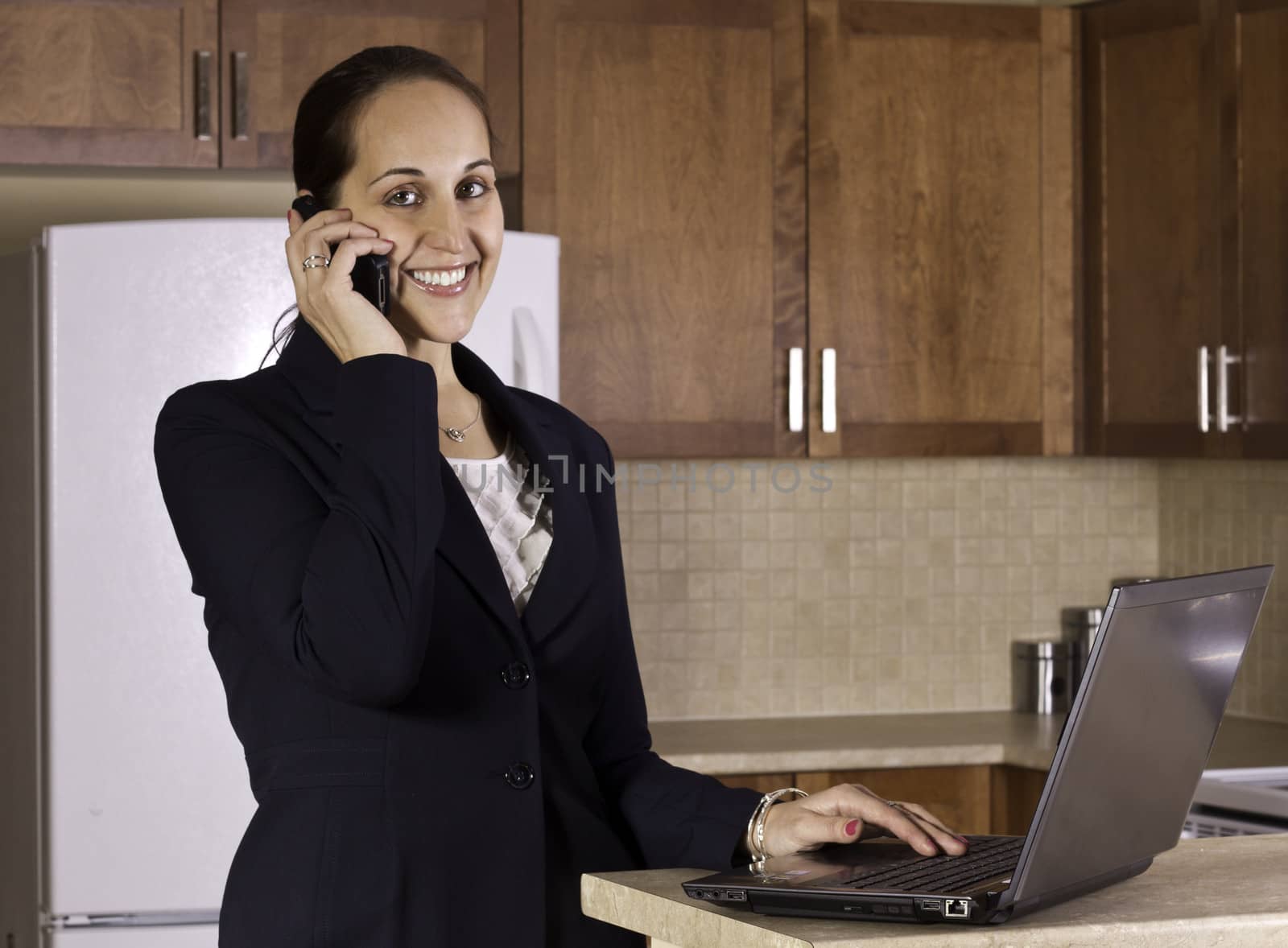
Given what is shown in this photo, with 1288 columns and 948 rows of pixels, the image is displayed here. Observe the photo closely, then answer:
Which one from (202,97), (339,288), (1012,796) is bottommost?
(1012,796)

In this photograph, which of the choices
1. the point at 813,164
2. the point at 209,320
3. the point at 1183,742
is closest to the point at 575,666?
the point at 1183,742

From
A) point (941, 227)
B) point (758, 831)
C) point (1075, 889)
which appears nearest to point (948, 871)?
point (1075, 889)

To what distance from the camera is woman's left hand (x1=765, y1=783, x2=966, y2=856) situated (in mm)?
1093

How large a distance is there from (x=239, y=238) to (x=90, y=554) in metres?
0.50

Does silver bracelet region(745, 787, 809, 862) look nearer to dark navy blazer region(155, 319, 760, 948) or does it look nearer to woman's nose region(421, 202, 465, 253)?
dark navy blazer region(155, 319, 760, 948)

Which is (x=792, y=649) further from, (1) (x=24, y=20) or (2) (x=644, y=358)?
(1) (x=24, y=20)

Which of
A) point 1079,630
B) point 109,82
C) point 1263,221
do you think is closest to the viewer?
point 109,82

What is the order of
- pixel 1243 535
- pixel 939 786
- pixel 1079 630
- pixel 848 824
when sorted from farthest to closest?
pixel 1079 630 → pixel 1243 535 → pixel 939 786 → pixel 848 824

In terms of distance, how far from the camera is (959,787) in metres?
2.97

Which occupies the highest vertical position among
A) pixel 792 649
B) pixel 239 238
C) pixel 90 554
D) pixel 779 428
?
pixel 239 238

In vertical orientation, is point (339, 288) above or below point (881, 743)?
above

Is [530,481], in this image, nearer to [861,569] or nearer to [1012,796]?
[1012,796]

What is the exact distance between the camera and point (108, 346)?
92.0 inches

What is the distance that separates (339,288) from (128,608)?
1315 mm
